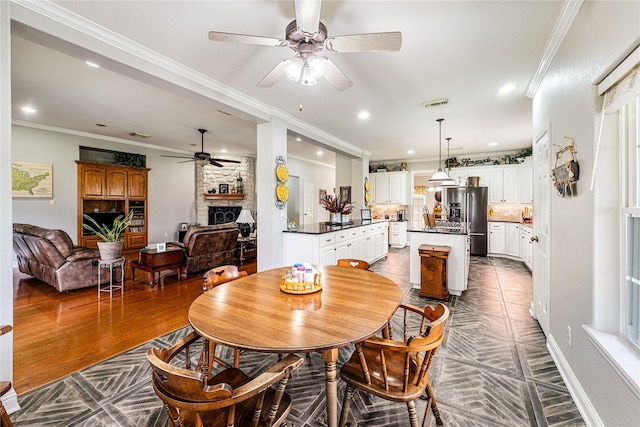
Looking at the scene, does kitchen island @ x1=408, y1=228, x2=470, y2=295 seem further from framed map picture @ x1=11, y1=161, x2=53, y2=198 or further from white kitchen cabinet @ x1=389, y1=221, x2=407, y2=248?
framed map picture @ x1=11, y1=161, x2=53, y2=198

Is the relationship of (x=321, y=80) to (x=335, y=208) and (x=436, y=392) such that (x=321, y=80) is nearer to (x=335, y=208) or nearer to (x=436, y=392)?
(x=335, y=208)

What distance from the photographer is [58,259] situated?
12.6 feet

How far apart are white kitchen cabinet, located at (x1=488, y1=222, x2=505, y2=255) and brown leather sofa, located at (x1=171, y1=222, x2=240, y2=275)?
613cm

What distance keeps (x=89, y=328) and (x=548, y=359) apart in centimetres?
447

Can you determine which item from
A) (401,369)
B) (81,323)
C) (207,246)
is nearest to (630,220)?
(401,369)

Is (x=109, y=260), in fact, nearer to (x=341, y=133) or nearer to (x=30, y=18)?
(x=30, y=18)

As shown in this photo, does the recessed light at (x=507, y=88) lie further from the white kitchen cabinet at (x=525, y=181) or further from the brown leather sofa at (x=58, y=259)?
the brown leather sofa at (x=58, y=259)

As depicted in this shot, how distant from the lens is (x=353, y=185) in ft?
24.0

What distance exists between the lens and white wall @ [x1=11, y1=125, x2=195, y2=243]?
5324 mm

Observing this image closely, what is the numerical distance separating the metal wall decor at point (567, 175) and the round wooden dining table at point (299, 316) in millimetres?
1432

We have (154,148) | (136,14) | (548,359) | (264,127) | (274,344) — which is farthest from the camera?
(154,148)

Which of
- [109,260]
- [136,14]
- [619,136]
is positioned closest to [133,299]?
[109,260]

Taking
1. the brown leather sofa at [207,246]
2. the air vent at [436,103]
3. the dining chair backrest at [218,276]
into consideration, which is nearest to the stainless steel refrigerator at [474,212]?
the air vent at [436,103]

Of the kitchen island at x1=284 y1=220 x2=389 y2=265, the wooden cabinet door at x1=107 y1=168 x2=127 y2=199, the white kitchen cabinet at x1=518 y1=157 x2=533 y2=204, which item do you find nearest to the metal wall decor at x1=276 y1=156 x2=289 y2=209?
the kitchen island at x1=284 y1=220 x2=389 y2=265
